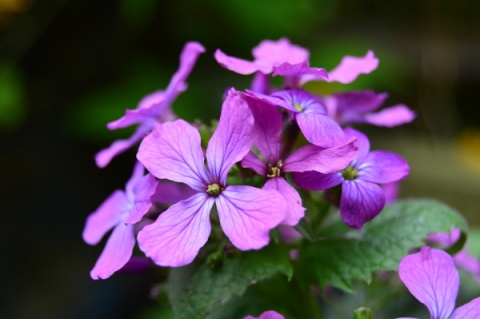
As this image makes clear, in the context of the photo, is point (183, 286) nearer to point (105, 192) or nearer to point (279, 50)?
point (279, 50)

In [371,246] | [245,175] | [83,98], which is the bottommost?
[83,98]

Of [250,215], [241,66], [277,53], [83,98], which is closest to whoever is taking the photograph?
[250,215]

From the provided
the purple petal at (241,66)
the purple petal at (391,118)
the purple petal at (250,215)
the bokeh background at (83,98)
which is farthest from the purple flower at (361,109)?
the bokeh background at (83,98)

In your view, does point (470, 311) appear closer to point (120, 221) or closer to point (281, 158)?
point (281, 158)

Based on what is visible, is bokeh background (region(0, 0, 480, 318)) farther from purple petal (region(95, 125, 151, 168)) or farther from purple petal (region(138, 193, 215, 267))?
purple petal (region(138, 193, 215, 267))

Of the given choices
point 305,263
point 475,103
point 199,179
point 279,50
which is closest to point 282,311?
point 305,263

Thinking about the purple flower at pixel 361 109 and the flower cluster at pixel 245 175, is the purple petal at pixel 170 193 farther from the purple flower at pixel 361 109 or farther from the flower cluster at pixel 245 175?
the purple flower at pixel 361 109

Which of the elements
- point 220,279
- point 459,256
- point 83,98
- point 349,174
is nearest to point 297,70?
point 349,174
